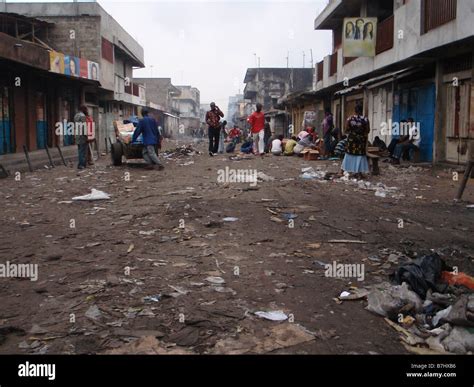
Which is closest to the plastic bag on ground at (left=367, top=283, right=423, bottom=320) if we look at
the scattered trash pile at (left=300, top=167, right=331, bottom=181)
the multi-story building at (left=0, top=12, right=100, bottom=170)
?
A: the scattered trash pile at (left=300, top=167, right=331, bottom=181)

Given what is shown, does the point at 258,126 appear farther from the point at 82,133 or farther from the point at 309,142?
the point at 82,133

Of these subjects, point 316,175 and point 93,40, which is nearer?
point 316,175

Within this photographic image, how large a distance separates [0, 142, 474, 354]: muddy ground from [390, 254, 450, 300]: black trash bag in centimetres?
28

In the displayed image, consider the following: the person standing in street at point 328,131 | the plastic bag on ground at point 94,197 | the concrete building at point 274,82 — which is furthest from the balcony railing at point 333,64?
the concrete building at point 274,82

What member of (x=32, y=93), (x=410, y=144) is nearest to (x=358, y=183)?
(x=410, y=144)

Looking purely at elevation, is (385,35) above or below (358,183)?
above

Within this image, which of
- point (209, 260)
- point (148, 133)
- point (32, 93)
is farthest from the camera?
point (32, 93)

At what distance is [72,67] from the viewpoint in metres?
21.3

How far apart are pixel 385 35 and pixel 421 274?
1470cm

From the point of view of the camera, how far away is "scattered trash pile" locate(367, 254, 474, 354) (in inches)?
125

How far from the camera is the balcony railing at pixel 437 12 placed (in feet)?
40.5

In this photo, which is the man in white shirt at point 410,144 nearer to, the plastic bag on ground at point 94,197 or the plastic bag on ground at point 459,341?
the plastic bag on ground at point 94,197

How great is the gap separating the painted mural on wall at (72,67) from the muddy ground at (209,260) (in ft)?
36.3

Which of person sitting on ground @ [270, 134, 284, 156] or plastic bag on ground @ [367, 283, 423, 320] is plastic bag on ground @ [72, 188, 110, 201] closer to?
plastic bag on ground @ [367, 283, 423, 320]
